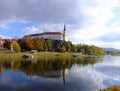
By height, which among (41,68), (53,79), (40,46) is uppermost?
(40,46)

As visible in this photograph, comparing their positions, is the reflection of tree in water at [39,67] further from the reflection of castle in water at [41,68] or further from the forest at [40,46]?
the forest at [40,46]

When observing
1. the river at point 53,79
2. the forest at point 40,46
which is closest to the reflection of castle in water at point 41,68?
the river at point 53,79

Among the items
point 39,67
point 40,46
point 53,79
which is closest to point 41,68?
point 39,67

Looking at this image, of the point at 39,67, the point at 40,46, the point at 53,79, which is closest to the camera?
the point at 53,79

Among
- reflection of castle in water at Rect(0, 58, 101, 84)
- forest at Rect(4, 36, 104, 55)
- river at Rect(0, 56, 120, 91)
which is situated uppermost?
forest at Rect(4, 36, 104, 55)

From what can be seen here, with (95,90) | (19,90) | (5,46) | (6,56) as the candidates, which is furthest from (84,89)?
(5,46)

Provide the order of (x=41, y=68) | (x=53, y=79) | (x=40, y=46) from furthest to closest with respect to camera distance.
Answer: (x=40, y=46) → (x=41, y=68) → (x=53, y=79)

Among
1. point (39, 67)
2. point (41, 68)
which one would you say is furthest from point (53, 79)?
point (39, 67)

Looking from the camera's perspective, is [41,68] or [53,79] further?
[41,68]

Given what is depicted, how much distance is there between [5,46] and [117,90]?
405 ft

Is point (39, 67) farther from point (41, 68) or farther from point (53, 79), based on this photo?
point (53, 79)

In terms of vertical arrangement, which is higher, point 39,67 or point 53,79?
point 39,67

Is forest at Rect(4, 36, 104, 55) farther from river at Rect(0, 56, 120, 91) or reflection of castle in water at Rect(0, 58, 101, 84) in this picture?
river at Rect(0, 56, 120, 91)

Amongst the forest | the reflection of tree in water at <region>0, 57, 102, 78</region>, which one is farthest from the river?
the forest
